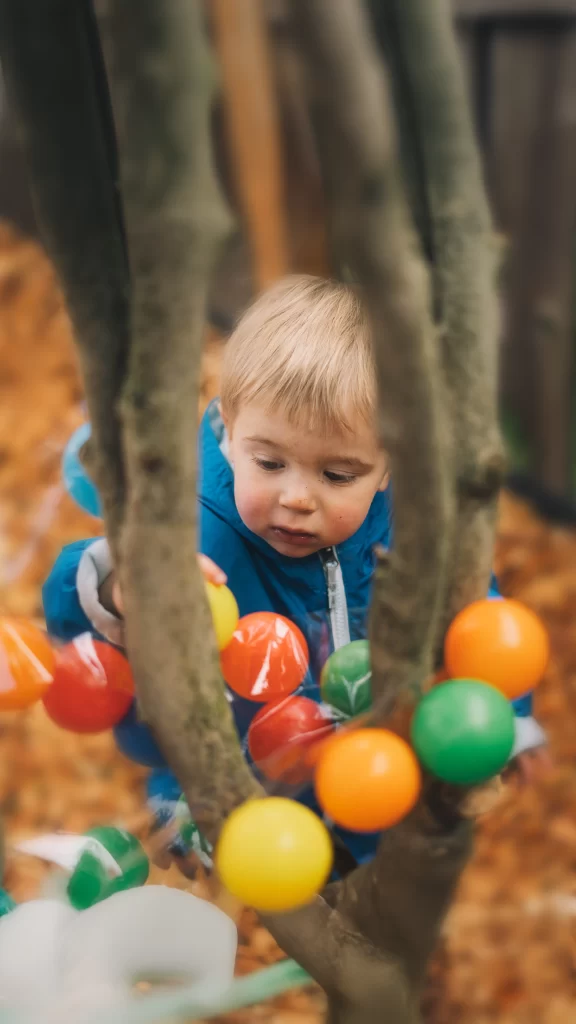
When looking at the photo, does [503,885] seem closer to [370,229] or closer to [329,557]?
[329,557]

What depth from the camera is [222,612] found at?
863 millimetres

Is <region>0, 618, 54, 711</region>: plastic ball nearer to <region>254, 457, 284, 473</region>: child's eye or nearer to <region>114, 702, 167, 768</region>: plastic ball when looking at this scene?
<region>114, 702, 167, 768</region>: plastic ball

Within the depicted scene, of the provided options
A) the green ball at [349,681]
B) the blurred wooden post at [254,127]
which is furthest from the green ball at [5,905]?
the blurred wooden post at [254,127]

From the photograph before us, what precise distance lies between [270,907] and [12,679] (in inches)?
11.8

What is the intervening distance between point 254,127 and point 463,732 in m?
→ 2.11

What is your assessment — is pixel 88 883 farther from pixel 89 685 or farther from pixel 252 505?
pixel 252 505

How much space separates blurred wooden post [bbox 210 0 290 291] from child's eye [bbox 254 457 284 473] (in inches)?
59.6

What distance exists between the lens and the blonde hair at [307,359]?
983mm

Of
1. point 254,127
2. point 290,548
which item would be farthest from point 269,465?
point 254,127

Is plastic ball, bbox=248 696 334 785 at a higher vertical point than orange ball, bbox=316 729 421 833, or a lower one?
lower

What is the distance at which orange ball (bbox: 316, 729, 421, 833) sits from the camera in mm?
719

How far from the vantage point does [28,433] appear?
2371 millimetres

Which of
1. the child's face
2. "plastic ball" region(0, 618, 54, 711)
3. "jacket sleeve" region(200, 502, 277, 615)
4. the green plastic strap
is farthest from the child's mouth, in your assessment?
the green plastic strap

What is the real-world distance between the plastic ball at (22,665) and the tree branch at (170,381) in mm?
144
